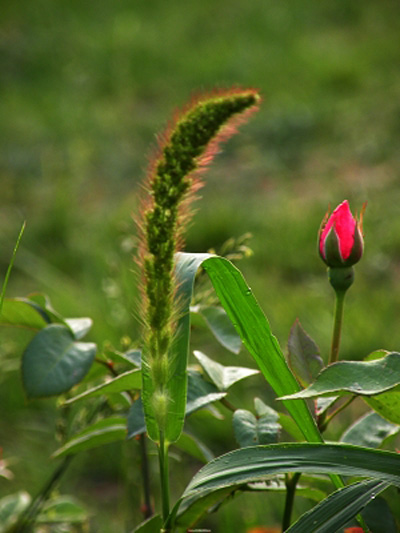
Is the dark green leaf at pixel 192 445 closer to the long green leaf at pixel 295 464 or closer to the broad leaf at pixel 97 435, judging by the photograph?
the broad leaf at pixel 97 435

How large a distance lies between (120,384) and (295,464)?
19 centimetres

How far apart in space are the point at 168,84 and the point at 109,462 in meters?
3.41

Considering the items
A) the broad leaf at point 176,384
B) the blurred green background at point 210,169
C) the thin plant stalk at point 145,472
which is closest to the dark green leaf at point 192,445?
the thin plant stalk at point 145,472

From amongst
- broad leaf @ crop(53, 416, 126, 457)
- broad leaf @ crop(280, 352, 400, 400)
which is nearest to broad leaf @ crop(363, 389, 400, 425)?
broad leaf @ crop(280, 352, 400, 400)

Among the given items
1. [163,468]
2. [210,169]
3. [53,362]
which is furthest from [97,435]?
[210,169]

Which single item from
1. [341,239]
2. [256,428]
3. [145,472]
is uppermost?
[341,239]

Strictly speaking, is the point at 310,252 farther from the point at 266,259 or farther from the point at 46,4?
the point at 46,4

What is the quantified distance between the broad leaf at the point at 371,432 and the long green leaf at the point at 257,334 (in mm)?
141

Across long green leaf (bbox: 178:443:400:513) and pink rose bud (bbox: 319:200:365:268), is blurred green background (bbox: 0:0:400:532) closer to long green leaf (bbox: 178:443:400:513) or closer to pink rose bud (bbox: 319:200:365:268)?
pink rose bud (bbox: 319:200:365:268)

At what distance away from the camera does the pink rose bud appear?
2.26 feet

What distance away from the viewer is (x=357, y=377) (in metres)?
0.55

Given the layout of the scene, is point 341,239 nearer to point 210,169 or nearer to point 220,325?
point 220,325

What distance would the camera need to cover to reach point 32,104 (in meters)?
4.69

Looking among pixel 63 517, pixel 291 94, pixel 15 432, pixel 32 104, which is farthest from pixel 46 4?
pixel 63 517
